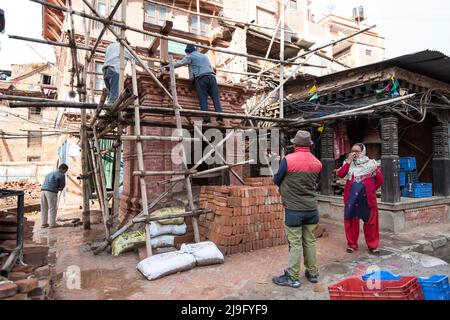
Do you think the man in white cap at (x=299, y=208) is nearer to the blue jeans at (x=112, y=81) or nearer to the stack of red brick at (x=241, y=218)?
the stack of red brick at (x=241, y=218)

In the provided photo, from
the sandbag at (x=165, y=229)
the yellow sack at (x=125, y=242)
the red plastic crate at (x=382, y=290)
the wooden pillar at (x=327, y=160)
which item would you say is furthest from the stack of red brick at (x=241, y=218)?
the wooden pillar at (x=327, y=160)

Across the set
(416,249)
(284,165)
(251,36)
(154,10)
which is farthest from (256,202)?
(154,10)

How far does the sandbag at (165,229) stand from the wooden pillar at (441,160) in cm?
908

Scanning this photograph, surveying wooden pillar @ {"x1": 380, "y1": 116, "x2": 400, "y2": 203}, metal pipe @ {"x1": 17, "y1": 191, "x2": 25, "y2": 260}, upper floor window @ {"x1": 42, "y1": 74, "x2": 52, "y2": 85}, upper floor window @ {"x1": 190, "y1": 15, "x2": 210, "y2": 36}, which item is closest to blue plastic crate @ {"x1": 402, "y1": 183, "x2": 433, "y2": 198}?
wooden pillar @ {"x1": 380, "y1": 116, "x2": 400, "y2": 203}

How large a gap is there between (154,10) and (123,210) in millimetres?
15552

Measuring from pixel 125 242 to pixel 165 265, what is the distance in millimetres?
1809

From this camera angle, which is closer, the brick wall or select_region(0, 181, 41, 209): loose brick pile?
the brick wall

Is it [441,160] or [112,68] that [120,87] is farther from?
[441,160]

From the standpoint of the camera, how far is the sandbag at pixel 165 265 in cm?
436

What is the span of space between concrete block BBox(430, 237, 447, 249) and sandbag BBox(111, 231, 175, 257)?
20.8 feet

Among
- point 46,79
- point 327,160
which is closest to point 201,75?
point 327,160

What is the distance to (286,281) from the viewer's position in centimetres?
418

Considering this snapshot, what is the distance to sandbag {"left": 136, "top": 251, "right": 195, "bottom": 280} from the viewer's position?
4.36 m

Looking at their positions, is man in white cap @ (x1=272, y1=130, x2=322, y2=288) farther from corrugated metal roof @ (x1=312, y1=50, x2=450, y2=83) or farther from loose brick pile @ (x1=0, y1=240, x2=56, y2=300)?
corrugated metal roof @ (x1=312, y1=50, x2=450, y2=83)
